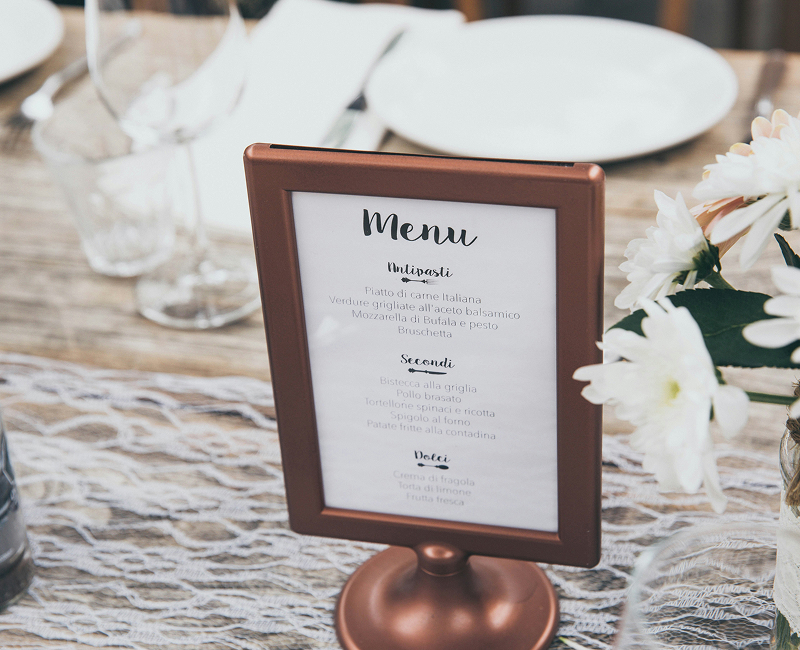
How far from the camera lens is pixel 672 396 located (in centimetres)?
34

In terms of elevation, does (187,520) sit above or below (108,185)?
below

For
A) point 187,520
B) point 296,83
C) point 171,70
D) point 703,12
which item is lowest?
point 703,12

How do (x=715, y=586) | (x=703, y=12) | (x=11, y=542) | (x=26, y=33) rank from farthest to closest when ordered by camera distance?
(x=703, y=12) < (x=26, y=33) < (x=11, y=542) < (x=715, y=586)

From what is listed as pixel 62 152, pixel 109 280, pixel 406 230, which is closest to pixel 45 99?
pixel 62 152

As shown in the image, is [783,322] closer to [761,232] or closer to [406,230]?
[761,232]

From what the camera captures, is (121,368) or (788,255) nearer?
(788,255)

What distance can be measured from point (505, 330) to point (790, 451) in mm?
136

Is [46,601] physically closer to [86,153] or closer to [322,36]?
[86,153]

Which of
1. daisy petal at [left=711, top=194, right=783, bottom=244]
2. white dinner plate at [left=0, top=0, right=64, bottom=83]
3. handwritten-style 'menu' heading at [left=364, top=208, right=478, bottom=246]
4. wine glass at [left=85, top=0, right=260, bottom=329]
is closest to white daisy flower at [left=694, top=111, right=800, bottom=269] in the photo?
daisy petal at [left=711, top=194, right=783, bottom=244]

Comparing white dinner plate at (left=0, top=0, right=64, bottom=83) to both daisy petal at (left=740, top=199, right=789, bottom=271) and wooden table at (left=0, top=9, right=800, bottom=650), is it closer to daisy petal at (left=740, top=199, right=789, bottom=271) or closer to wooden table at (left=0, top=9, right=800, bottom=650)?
wooden table at (left=0, top=9, right=800, bottom=650)

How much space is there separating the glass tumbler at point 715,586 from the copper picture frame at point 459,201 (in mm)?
54

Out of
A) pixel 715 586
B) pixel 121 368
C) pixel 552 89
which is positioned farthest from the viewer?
pixel 552 89

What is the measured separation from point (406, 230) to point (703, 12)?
2.19 metres

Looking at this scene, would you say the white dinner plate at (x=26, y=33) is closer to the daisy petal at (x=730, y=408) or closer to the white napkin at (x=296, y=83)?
the white napkin at (x=296, y=83)
